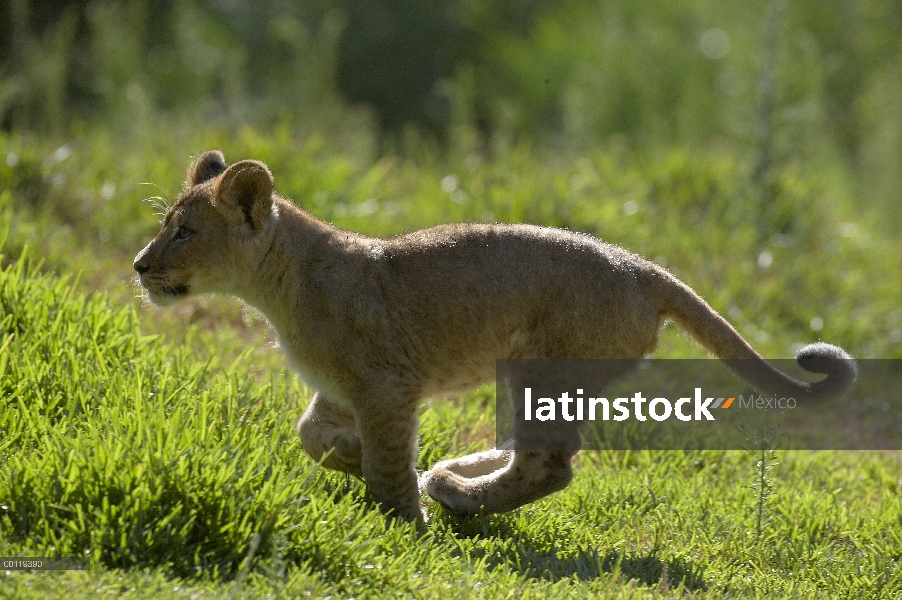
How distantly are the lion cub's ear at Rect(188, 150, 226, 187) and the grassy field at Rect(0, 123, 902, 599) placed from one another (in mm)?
941

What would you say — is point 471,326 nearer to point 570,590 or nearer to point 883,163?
point 570,590

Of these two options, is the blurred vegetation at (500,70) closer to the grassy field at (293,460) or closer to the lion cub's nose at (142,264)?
the grassy field at (293,460)

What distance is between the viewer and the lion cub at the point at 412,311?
4.83 metres

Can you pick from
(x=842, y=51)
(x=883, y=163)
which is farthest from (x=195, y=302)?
(x=842, y=51)

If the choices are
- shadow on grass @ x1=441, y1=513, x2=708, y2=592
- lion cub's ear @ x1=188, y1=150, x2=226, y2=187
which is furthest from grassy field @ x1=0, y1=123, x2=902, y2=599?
lion cub's ear @ x1=188, y1=150, x2=226, y2=187

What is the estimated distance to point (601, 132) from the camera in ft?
46.3

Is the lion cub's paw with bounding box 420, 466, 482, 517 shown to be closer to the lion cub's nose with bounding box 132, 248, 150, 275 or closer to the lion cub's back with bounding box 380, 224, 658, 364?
the lion cub's back with bounding box 380, 224, 658, 364

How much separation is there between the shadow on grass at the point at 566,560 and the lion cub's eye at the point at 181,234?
168cm

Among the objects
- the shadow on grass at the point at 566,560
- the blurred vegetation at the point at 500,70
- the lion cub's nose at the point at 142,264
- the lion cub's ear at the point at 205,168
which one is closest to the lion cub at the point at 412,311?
the lion cub's nose at the point at 142,264

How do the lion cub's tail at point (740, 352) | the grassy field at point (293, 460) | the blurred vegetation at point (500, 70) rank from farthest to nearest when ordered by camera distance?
the blurred vegetation at point (500, 70)
the lion cub's tail at point (740, 352)
the grassy field at point (293, 460)

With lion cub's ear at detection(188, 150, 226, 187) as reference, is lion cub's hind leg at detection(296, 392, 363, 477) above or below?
below

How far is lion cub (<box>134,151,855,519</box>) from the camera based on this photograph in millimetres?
4828

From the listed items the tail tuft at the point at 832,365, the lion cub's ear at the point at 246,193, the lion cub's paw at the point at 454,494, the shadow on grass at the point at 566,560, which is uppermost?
the lion cub's ear at the point at 246,193

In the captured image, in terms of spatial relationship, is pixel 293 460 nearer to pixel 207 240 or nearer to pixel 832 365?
pixel 207 240
